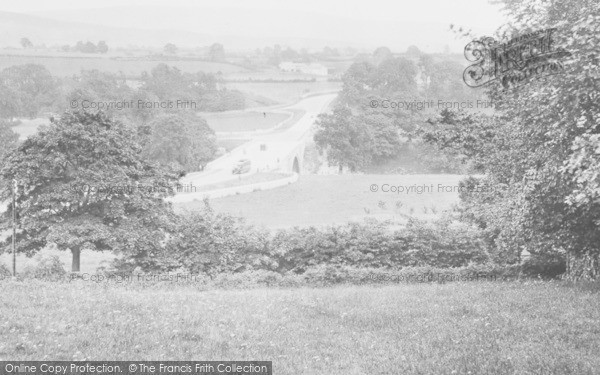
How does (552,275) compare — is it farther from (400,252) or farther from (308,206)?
(308,206)

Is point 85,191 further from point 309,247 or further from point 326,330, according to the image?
point 326,330

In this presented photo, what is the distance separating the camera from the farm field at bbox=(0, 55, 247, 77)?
14488cm

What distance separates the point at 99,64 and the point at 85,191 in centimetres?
14304

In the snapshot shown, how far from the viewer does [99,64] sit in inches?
6201

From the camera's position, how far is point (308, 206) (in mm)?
56281

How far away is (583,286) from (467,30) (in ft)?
25.5

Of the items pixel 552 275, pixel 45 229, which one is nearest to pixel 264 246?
pixel 45 229

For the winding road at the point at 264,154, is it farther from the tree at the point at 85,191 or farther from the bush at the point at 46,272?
the bush at the point at 46,272

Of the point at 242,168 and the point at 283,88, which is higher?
the point at 283,88

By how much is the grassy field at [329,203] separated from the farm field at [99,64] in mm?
89521

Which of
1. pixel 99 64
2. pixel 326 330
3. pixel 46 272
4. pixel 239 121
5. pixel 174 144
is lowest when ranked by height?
pixel 46 272

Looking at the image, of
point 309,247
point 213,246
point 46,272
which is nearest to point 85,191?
point 46,272

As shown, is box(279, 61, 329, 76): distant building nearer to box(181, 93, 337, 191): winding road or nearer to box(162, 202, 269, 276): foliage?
box(181, 93, 337, 191): winding road

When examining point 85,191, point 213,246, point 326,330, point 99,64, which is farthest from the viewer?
point 99,64
